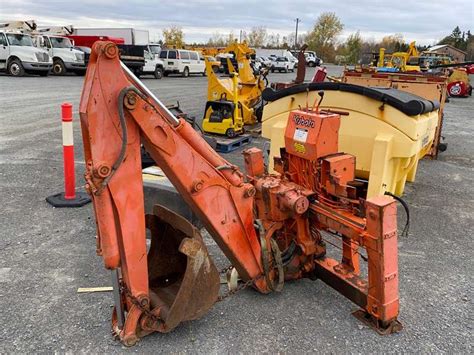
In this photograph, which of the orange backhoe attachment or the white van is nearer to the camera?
the orange backhoe attachment

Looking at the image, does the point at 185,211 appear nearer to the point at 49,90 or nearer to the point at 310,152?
the point at 310,152

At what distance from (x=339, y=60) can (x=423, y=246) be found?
236ft

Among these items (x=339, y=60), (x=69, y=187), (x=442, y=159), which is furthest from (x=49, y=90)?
(x=339, y=60)

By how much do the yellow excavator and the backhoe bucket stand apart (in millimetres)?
6604

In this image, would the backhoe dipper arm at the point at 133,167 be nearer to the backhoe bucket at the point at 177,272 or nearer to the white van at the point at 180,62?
the backhoe bucket at the point at 177,272

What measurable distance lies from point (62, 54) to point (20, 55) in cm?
280

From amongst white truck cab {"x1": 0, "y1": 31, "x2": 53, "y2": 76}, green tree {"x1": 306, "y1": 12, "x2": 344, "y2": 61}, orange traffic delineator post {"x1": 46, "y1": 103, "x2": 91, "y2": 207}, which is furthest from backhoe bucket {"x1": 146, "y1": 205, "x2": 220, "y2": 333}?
green tree {"x1": 306, "y1": 12, "x2": 344, "y2": 61}

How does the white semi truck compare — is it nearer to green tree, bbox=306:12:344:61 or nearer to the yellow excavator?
the yellow excavator

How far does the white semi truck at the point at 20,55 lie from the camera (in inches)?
859

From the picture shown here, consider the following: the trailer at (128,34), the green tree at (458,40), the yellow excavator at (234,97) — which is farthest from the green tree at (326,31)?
the yellow excavator at (234,97)

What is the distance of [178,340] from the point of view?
9.83 ft

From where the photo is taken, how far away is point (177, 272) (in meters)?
3.46

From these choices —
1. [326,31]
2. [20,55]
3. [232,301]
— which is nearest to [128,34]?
[20,55]

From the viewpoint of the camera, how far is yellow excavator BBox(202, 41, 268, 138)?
9.92 m
